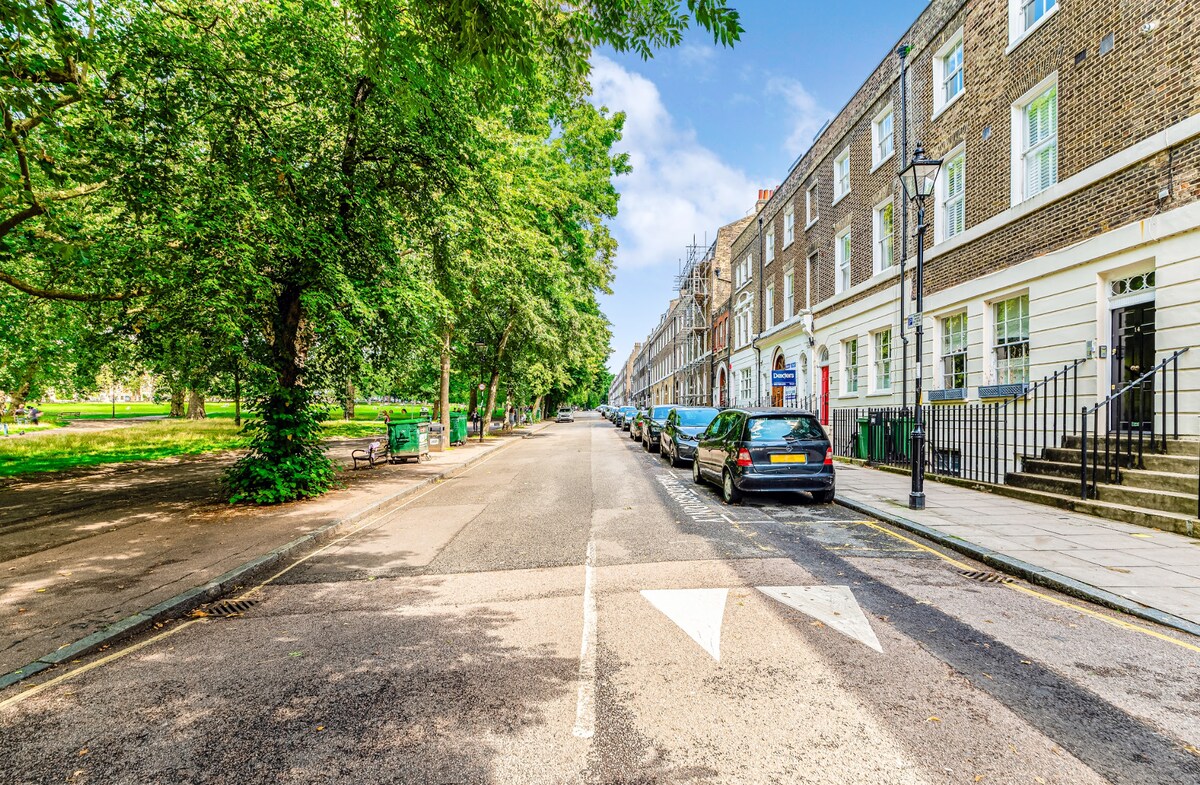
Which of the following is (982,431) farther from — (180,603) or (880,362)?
(180,603)

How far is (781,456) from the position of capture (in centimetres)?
959

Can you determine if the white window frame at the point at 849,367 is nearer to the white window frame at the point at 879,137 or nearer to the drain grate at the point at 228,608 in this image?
the white window frame at the point at 879,137

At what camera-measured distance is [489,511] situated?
9.59 meters

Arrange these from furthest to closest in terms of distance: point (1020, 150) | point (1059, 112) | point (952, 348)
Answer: point (952, 348)
point (1020, 150)
point (1059, 112)

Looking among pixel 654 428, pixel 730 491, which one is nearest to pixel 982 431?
pixel 730 491

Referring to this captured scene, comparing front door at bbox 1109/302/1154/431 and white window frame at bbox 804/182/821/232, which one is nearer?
front door at bbox 1109/302/1154/431

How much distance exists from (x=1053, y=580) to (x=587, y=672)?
183 inches

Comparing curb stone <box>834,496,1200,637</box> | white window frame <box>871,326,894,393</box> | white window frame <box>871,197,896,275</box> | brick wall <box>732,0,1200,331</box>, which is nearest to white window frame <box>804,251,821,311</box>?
brick wall <box>732,0,1200,331</box>

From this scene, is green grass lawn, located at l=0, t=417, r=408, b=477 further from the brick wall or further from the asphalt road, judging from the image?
the brick wall

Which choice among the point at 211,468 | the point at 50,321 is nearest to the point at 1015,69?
the point at 211,468

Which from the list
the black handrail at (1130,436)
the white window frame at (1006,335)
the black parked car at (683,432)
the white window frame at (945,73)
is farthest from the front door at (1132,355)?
the black parked car at (683,432)

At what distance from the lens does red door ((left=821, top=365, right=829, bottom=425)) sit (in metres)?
20.7

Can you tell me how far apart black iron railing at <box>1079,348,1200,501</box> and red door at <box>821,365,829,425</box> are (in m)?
11.3

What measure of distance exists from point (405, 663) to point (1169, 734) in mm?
4351
